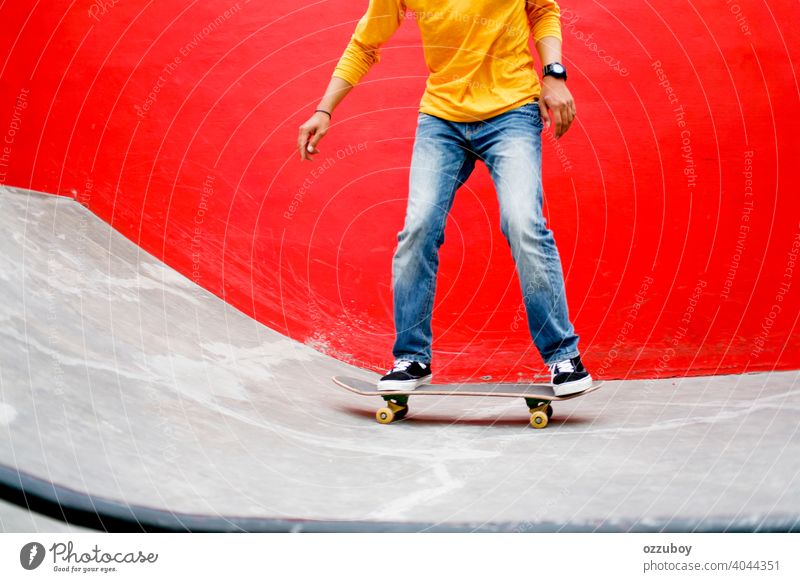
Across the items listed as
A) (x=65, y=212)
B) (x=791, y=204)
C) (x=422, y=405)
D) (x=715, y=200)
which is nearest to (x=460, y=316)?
(x=422, y=405)

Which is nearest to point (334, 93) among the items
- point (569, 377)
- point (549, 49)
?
point (549, 49)

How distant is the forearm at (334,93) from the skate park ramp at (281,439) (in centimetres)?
93

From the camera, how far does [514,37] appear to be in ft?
6.99

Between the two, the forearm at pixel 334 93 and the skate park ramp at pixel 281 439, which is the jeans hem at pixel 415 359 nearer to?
the skate park ramp at pixel 281 439

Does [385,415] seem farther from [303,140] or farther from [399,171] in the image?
[399,171]

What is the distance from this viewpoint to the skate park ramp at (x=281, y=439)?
56.7 inches

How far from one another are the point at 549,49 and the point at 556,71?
130 mm

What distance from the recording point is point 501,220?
2.09 m

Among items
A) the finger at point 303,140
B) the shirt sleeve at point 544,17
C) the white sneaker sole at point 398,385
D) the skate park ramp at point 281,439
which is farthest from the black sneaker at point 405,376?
the shirt sleeve at point 544,17

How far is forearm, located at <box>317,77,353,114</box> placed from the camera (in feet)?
7.45

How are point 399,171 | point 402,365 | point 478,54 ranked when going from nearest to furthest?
point 478,54
point 402,365
point 399,171

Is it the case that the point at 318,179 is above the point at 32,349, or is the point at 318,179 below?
above

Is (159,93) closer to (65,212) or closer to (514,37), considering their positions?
(65,212)

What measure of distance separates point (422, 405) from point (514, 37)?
3.94 feet
